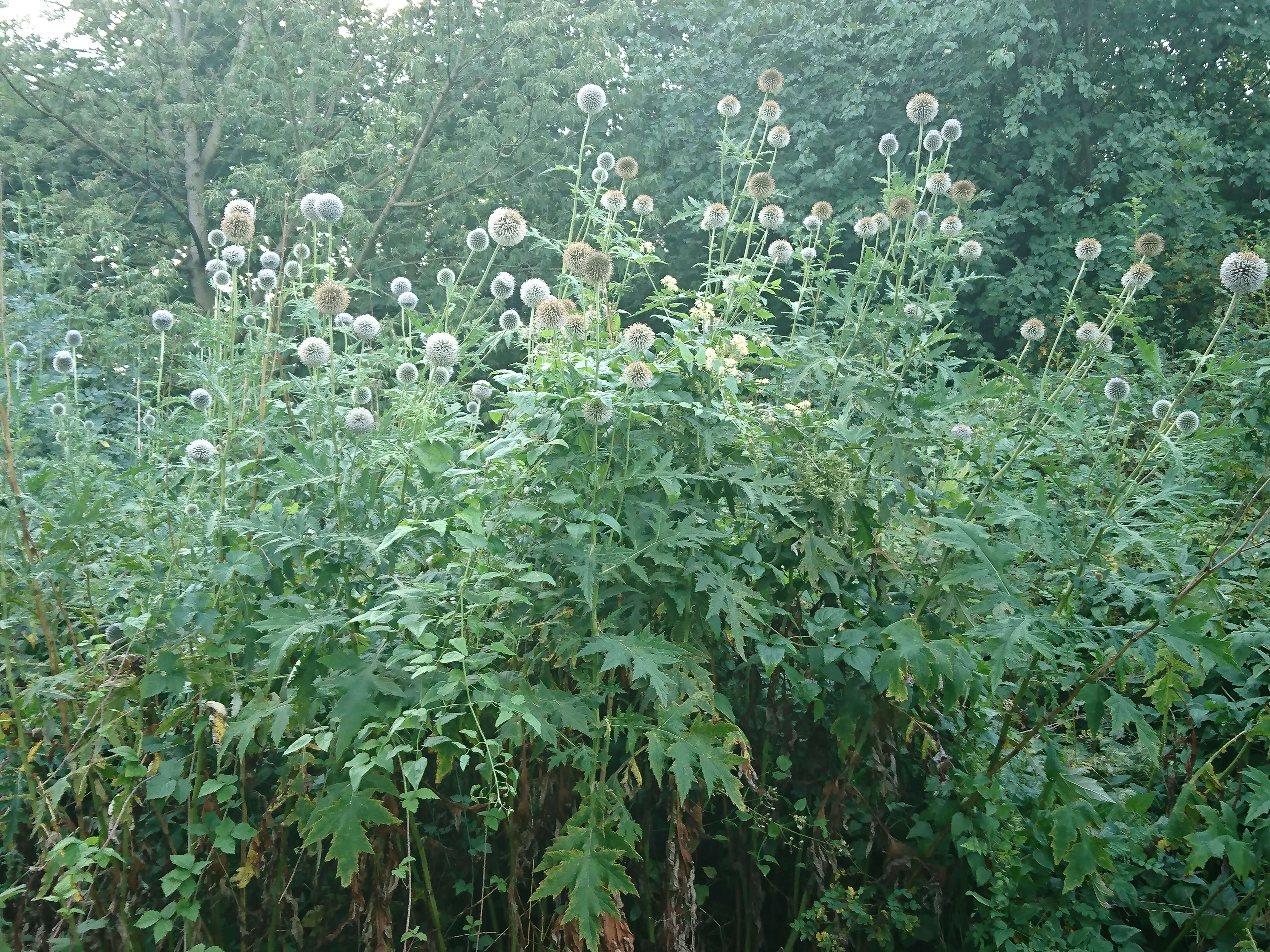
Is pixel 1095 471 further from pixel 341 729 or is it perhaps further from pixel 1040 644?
pixel 341 729

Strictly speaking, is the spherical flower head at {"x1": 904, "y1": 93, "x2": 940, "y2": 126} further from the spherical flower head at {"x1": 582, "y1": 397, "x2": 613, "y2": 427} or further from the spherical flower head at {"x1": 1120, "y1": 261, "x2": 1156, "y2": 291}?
the spherical flower head at {"x1": 582, "y1": 397, "x2": 613, "y2": 427}

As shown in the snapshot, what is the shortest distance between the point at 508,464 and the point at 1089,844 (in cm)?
162

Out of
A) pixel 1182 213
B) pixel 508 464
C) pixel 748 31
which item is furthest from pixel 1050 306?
pixel 508 464

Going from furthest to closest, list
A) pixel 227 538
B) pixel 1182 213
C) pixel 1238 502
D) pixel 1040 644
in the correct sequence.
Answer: pixel 1182 213 → pixel 1238 502 → pixel 227 538 → pixel 1040 644

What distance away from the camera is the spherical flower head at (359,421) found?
2.36 m

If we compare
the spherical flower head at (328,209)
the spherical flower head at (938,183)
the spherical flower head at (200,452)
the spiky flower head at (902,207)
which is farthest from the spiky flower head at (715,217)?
the spherical flower head at (200,452)

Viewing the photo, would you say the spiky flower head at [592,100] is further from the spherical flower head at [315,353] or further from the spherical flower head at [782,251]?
the spherical flower head at [315,353]

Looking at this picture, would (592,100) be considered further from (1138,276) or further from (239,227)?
(1138,276)

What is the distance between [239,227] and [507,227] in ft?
2.75

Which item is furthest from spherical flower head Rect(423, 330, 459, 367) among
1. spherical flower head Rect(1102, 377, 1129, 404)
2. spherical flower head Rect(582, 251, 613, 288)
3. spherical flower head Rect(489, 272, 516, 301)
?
spherical flower head Rect(1102, 377, 1129, 404)

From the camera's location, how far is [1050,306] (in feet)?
35.7

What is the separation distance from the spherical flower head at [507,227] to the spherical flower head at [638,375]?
1.11 m

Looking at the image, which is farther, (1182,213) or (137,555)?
(1182,213)

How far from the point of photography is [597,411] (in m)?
2.11
